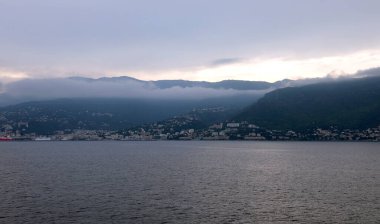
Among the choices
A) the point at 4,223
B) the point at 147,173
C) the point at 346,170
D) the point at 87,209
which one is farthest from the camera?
the point at 346,170

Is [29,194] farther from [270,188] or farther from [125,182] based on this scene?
[270,188]

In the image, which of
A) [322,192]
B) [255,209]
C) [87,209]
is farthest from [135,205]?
[322,192]

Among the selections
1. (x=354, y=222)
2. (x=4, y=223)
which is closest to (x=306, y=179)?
(x=354, y=222)

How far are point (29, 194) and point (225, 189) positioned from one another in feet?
116

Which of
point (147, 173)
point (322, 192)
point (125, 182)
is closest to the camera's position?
point (322, 192)

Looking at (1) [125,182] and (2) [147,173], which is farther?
(2) [147,173]

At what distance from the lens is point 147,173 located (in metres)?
118

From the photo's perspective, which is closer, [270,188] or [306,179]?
[270,188]

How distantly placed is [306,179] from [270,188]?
2034 cm

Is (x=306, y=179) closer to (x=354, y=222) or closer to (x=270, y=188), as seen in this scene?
(x=270, y=188)

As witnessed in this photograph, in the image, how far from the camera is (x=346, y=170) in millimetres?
130125

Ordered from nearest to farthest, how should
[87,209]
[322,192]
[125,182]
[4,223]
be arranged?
1. [4,223]
2. [87,209]
3. [322,192]
4. [125,182]

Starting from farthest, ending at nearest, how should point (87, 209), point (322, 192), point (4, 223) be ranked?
1. point (322, 192)
2. point (87, 209)
3. point (4, 223)

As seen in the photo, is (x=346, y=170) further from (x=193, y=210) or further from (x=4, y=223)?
(x=4, y=223)
